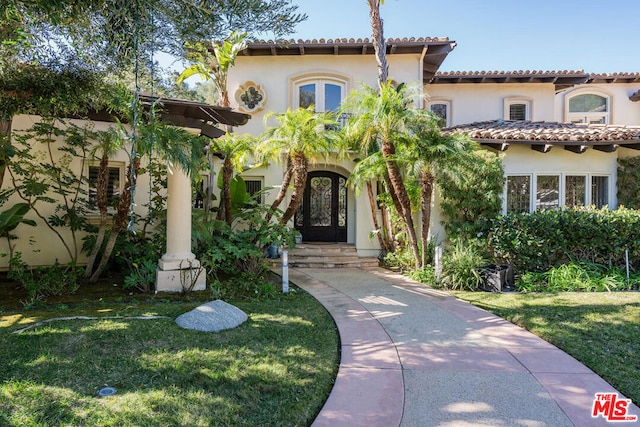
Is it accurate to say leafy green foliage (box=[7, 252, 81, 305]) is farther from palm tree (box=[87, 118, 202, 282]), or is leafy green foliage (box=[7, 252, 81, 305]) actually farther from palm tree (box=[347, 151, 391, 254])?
palm tree (box=[347, 151, 391, 254])

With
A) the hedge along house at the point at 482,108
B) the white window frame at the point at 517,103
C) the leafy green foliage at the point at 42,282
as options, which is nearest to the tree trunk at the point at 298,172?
the hedge along house at the point at 482,108

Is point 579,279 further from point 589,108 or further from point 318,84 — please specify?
point 589,108

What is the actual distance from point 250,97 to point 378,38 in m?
5.71

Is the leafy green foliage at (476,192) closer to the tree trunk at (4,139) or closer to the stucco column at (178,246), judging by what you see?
the stucco column at (178,246)

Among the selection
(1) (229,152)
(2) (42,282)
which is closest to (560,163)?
(1) (229,152)

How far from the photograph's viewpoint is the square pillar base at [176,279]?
7.77m

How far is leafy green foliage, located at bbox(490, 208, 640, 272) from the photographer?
376 inches

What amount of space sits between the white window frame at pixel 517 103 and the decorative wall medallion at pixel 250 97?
1089 centimetres

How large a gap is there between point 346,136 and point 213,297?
548cm

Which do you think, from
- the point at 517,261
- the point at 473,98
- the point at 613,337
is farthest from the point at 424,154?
the point at 473,98

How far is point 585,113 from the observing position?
57.1 feet

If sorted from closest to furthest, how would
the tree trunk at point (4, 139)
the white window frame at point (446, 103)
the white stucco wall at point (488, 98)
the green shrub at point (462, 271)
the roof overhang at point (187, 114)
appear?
the tree trunk at point (4, 139)
the roof overhang at point (187, 114)
the green shrub at point (462, 271)
the white stucco wall at point (488, 98)
the white window frame at point (446, 103)

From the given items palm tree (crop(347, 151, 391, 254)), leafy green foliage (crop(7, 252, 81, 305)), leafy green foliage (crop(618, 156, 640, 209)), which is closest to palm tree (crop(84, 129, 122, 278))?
leafy green foliage (crop(7, 252, 81, 305))

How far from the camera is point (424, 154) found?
9.38m
